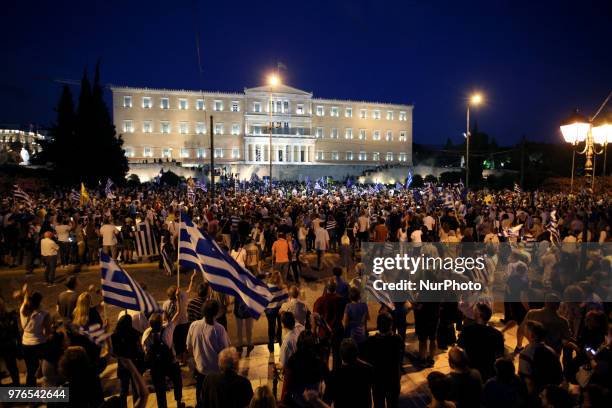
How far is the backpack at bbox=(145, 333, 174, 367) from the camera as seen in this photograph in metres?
4.54

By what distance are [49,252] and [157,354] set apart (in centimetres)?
674

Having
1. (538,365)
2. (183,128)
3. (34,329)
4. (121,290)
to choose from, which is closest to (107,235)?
(34,329)

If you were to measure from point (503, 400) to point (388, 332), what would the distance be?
48.9 inches

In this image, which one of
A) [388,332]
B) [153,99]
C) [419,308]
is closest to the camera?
[388,332]

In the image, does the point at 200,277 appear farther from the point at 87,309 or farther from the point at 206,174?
the point at 206,174

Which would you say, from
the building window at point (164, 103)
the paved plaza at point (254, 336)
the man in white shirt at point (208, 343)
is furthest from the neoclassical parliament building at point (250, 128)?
the man in white shirt at point (208, 343)

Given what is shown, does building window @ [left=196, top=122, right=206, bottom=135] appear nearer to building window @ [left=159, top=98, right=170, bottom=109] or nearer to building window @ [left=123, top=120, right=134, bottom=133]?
building window @ [left=159, top=98, right=170, bottom=109]

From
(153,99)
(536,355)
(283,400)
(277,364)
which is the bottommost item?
(277,364)

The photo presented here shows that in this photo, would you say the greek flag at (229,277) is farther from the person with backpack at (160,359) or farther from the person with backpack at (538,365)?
the person with backpack at (538,365)

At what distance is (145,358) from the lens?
459 centimetres

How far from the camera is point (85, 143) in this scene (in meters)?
39.8

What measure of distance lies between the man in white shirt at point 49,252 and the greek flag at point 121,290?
19.1 feet

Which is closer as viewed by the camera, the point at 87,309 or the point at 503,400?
the point at 503,400

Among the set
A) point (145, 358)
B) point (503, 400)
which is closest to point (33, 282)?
point (145, 358)
